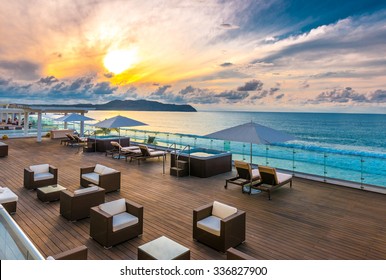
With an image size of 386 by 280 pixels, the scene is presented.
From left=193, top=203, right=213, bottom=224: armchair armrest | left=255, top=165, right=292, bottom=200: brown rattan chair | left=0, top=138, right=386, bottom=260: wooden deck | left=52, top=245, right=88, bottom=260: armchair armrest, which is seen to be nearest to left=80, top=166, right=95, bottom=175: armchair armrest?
left=0, top=138, right=386, bottom=260: wooden deck

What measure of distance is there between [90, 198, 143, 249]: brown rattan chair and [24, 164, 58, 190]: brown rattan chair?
11.3ft

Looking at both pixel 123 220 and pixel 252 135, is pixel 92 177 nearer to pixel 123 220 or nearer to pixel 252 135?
pixel 123 220

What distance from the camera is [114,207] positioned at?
4.42 meters

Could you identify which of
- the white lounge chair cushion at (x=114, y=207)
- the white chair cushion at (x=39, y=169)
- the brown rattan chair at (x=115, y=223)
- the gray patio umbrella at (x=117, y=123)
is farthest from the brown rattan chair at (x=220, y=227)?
the gray patio umbrella at (x=117, y=123)

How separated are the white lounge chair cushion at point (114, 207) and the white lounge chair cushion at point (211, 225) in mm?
1439

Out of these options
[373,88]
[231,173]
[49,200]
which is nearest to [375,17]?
[231,173]

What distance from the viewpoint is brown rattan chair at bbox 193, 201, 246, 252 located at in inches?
150

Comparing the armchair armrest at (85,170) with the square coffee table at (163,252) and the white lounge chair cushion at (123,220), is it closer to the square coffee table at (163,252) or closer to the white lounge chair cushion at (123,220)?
the white lounge chair cushion at (123,220)

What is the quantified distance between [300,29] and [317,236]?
1480 cm

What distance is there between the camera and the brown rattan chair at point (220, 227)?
382 cm

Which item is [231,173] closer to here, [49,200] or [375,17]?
[49,200]

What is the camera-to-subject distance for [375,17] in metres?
13.4

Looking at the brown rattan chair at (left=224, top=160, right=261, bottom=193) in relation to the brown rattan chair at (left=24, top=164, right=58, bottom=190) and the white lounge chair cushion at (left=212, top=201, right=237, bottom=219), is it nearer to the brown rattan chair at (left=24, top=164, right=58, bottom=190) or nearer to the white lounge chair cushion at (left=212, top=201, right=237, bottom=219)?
the white lounge chair cushion at (left=212, top=201, right=237, bottom=219)
